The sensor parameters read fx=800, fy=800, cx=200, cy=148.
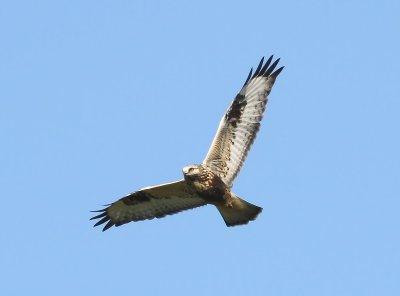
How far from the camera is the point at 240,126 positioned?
417 inches

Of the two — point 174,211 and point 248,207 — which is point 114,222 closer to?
point 174,211

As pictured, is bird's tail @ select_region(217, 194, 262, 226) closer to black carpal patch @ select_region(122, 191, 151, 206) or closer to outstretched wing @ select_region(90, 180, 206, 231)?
outstretched wing @ select_region(90, 180, 206, 231)

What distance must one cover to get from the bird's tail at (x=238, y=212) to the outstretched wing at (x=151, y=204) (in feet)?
1.21

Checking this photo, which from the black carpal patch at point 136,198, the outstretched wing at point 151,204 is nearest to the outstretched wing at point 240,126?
the outstretched wing at point 151,204

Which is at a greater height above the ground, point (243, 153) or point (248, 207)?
point (243, 153)

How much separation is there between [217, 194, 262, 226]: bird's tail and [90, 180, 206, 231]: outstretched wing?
37 cm

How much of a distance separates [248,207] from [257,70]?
6.47 feet

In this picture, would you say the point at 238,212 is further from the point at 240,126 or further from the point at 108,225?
the point at 108,225

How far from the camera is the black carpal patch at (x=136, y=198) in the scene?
10.8m

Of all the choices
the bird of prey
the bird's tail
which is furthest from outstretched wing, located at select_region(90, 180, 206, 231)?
the bird's tail

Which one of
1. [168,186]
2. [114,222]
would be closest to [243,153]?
[168,186]

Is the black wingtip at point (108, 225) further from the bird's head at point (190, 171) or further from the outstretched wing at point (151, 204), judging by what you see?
the bird's head at point (190, 171)

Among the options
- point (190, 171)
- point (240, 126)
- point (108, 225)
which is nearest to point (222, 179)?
point (190, 171)

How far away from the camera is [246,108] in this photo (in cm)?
1077
